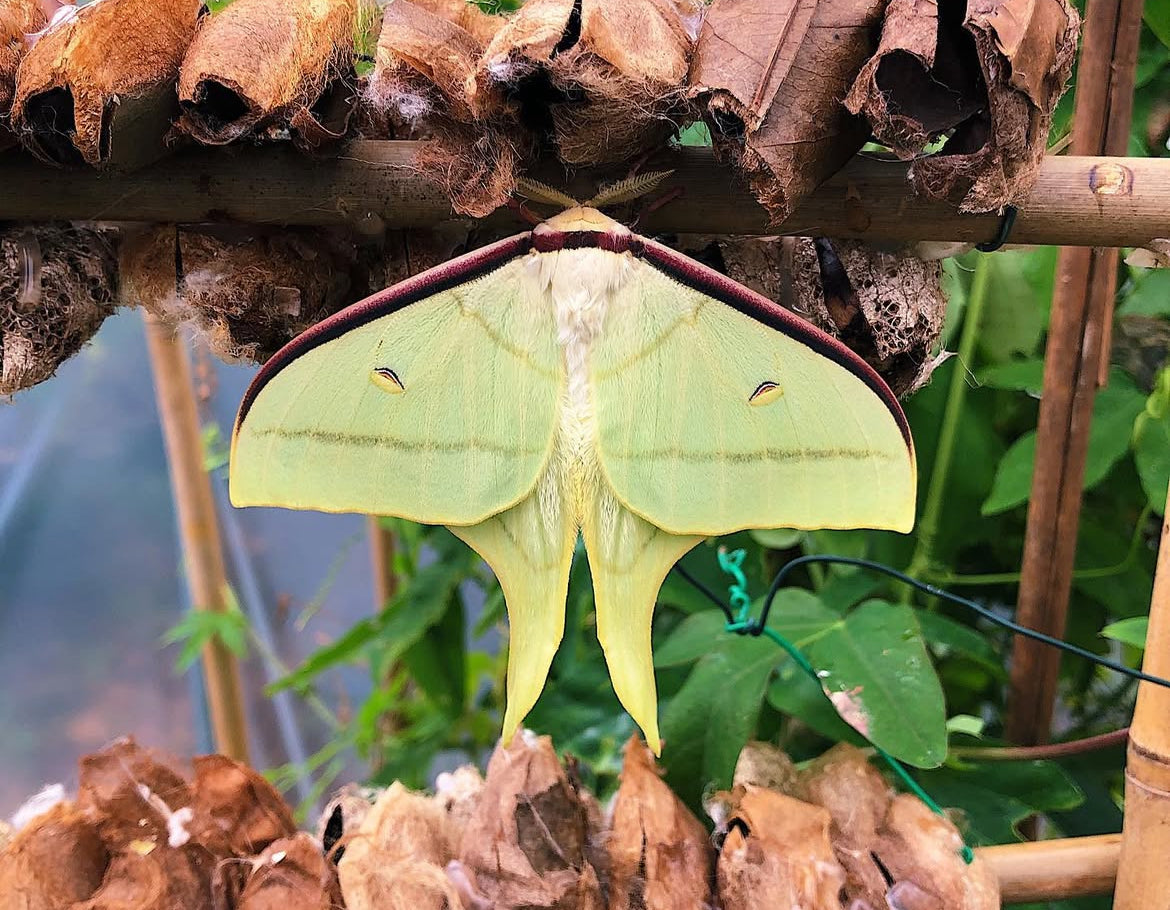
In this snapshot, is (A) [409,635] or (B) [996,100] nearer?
(B) [996,100]

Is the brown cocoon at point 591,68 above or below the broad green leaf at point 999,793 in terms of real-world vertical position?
above

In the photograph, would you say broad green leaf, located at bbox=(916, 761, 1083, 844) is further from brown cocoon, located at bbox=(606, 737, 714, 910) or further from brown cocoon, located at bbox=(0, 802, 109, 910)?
brown cocoon, located at bbox=(0, 802, 109, 910)

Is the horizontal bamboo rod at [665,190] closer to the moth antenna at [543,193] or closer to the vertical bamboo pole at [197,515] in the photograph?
the moth antenna at [543,193]

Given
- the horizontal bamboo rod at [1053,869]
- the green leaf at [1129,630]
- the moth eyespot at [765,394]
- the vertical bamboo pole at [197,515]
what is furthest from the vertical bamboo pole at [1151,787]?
the vertical bamboo pole at [197,515]

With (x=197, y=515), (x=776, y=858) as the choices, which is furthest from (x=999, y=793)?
(x=197, y=515)

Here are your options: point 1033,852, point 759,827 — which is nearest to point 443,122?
point 759,827

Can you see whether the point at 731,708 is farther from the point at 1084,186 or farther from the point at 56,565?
the point at 56,565
